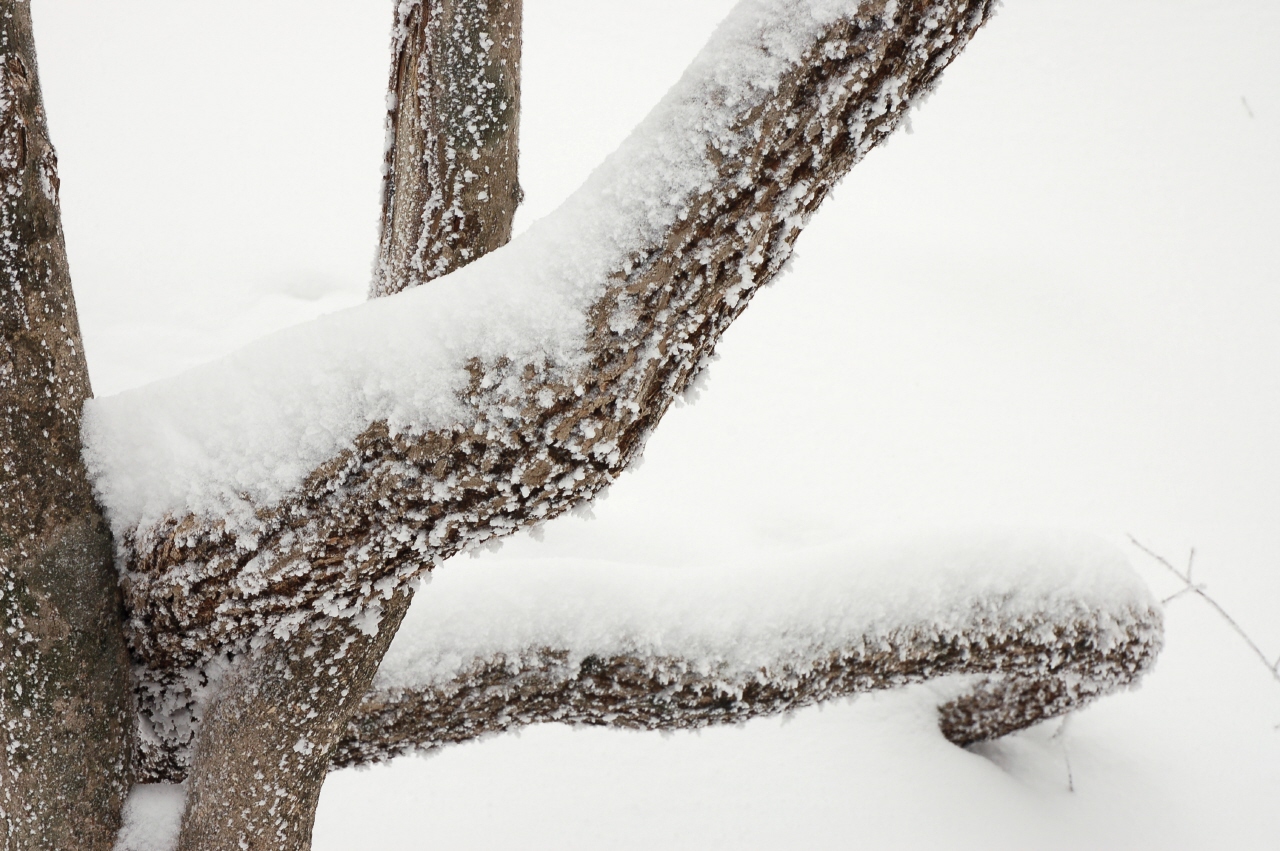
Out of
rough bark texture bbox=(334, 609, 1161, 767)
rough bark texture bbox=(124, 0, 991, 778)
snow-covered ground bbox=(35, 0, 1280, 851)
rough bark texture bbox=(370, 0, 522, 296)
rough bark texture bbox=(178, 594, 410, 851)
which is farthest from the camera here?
snow-covered ground bbox=(35, 0, 1280, 851)

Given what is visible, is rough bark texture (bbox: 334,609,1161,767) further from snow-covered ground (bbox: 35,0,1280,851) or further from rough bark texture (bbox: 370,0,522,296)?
rough bark texture (bbox: 370,0,522,296)

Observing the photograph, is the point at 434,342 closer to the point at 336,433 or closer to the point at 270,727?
the point at 336,433

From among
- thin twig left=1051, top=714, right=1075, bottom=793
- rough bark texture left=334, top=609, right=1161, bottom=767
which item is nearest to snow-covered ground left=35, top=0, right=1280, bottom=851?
thin twig left=1051, top=714, right=1075, bottom=793

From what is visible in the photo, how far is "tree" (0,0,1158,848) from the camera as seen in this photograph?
0.60 m

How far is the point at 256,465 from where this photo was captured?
658 mm

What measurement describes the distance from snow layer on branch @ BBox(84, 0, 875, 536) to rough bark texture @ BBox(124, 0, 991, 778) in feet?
0.04

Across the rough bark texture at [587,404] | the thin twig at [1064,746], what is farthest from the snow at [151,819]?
the thin twig at [1064,746]

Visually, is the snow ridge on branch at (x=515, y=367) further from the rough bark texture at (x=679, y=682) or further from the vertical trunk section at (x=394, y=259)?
the rough bark texture at (x=679, y=682)

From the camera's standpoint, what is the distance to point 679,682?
1.11m

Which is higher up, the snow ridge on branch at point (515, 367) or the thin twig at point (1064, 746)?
the snow ridge on branch at point (515, 367)

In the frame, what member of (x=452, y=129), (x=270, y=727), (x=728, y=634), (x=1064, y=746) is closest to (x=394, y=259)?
(x=452, y=129)

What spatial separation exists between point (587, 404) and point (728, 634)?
0.61m

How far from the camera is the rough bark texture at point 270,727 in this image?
771mm

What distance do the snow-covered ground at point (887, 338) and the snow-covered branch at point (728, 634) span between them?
11 cm
